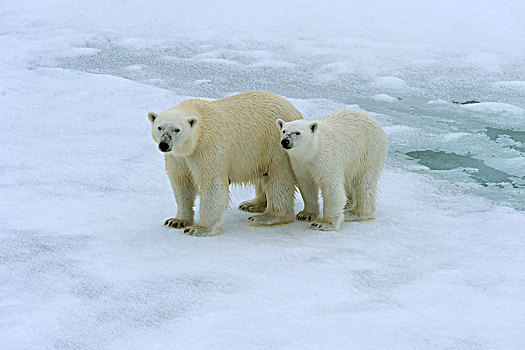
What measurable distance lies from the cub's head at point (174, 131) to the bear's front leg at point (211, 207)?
36 cm

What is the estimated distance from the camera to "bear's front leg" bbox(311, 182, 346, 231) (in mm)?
5078

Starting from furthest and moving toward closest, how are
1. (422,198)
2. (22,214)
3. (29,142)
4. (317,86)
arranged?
1. (317,86)
2. (29,142)
3. (422,198)
4. (22,214)

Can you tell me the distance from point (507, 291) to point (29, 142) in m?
5.06

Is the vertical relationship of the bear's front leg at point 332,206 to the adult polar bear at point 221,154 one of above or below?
below

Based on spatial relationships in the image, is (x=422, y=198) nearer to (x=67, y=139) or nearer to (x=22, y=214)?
(x=22, y=214)

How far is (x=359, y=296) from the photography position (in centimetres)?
386

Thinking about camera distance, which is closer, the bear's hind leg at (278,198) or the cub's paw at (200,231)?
the cub's paw at (200,231)

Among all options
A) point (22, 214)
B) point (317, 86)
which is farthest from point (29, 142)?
point (317, 86)

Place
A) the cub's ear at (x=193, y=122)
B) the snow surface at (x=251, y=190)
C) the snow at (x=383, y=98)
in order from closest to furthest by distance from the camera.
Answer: the snow surface at (x=251, y=190), the cub's ear at (x=193, y=122), the snow at (x=383, y=98)

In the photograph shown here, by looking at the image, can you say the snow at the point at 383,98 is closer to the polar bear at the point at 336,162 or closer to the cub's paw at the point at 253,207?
the polar bear at the point at 336,162

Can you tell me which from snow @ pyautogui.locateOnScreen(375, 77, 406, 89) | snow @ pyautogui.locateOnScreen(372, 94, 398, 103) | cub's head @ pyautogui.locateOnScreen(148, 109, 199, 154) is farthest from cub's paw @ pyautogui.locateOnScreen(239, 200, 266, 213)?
snow @ pyautogui.locateOnScreen(375, 77, 406, 89)

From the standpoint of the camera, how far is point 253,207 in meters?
5.73

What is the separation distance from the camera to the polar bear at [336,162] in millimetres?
4945

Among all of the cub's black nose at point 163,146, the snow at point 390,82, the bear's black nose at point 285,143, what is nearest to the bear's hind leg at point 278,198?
the bear's black nose at point 285,143
